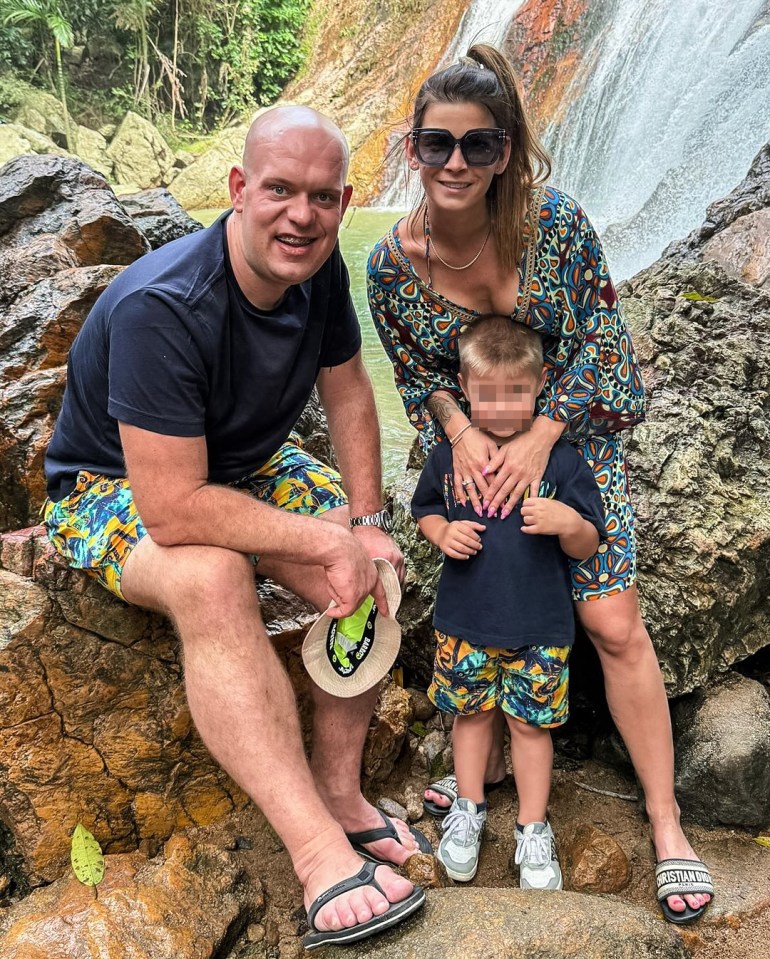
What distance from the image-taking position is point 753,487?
111 inches

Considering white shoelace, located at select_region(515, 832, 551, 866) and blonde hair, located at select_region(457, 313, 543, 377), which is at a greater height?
blonde hair, located at select_region(457, 313, 543, 377)

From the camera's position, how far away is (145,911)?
1920 mm

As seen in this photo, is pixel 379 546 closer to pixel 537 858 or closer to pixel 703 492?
pixel 537 858

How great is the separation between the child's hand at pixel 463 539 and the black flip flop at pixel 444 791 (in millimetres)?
777

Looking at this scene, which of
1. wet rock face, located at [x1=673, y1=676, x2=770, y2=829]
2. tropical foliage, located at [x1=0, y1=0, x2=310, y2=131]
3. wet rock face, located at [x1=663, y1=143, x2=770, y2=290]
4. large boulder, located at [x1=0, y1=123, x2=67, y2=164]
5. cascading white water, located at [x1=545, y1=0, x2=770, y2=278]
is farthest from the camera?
tropical foliage, located at [x1=0, y1=0, x2=310, y2=131]

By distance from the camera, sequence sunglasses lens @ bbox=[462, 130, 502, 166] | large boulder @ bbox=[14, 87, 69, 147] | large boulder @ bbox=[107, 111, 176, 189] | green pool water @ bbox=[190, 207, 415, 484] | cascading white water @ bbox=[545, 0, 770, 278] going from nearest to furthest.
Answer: sunglasses lens @ bbox=[462, 130, 502, 166] < green pool water @ bbox=[190, 207, 415, 484] < cascading white water @ bbox=[545, 0, 770, 278] < large boulder @ bbox=[107, 111, 176, 189] < large boulder @ bbox=[14, 87, 69, 147]

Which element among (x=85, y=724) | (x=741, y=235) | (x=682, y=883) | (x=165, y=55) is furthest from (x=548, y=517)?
(x=165, y=55)

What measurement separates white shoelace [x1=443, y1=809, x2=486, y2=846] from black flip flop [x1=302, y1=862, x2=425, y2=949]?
52 centimetres

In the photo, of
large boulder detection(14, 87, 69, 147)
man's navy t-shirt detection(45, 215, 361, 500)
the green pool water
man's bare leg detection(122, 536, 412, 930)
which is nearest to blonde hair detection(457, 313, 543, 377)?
man's navy t-shirt detection(45, 215, 361, 500)

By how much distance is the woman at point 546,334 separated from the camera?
2143 millimetres

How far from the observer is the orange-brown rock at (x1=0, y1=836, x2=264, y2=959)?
1829 millimetres

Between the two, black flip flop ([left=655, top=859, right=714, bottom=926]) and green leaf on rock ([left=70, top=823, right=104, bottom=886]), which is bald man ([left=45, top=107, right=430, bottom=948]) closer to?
green leaf on rock ([left=70, top=823, right=104, bottom=886])

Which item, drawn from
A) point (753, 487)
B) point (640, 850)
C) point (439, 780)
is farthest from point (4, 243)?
point (640, 850)

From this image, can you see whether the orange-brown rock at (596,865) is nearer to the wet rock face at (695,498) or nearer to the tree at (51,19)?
the wet rock face at (695,498)
